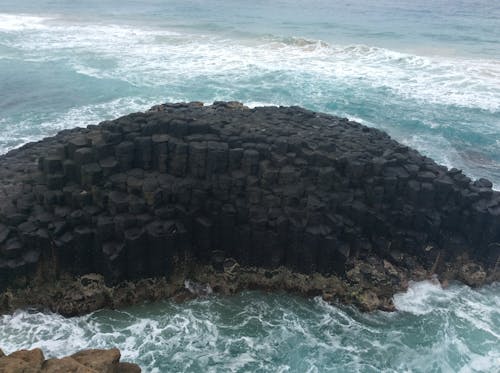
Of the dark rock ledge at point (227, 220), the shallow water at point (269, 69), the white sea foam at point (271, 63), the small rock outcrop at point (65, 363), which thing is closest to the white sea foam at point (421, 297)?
the dark rock ledge at point (227, 220)

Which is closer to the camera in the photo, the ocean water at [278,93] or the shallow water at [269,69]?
the ocean water at [278,93]

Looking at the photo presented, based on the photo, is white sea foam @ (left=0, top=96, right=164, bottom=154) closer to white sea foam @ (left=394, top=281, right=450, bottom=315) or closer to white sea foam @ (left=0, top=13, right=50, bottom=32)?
white sea foam @ (left=394, top=281, right=450, bottom=315)

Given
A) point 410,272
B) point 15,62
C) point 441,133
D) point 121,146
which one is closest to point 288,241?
point 410,272

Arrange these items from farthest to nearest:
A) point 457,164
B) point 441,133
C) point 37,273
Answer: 1. point 441,133
2. point 457,164
3. point 37,273

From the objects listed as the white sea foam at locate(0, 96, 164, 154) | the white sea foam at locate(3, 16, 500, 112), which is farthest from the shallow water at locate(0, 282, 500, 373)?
the white sea foam at locate(3, 16, 500, 112)

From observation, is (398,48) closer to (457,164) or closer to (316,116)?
(457,164)

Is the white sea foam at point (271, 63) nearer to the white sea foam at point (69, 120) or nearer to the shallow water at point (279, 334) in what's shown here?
the white sea foam at point (69, 120)

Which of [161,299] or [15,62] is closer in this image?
[161,299]
